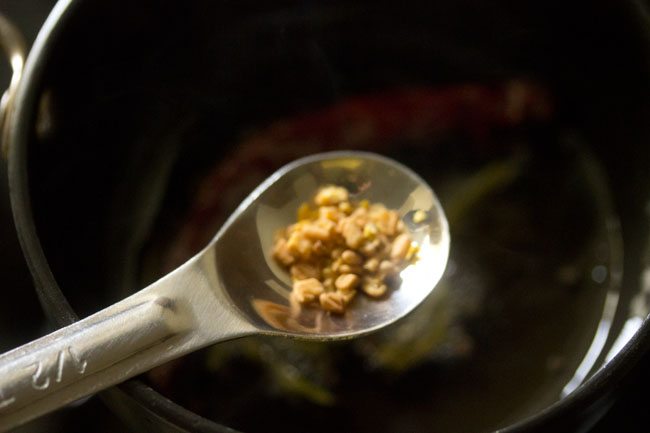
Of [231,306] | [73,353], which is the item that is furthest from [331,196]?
[73,353]

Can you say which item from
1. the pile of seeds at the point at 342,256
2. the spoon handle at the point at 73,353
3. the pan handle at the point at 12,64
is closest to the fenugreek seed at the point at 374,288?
the pile of seeds at the point at 342,256

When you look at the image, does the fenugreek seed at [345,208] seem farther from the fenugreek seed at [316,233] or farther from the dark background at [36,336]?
the dark background at [36,336]

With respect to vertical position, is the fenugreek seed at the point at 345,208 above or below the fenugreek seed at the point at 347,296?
above

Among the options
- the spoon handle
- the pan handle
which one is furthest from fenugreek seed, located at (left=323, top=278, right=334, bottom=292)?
the pan handle

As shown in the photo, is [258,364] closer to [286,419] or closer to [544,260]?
[286,419]

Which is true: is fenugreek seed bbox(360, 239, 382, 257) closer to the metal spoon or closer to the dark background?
the metal spoon
